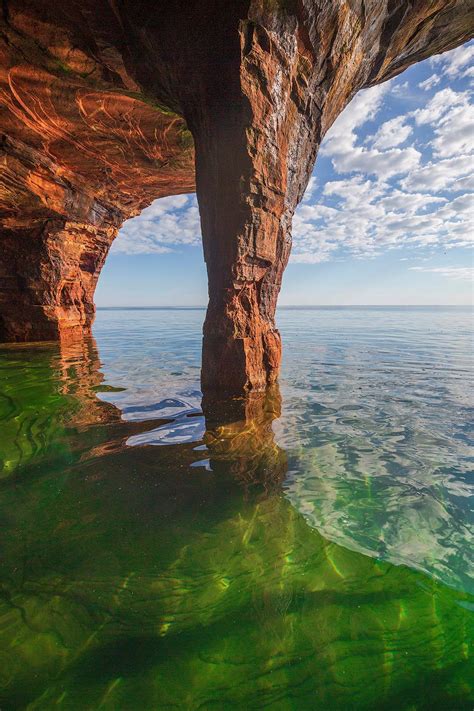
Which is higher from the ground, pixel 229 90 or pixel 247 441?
pixel 229 90

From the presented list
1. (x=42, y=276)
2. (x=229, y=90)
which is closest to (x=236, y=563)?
(x=229, y=90)

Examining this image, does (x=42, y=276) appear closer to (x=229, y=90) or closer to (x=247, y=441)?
(x=229, y=90)

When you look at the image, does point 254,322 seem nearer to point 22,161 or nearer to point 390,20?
point 390,20

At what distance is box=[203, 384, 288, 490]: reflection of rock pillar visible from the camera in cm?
332

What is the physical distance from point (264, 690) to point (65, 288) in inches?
631

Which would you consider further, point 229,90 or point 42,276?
point 42,276

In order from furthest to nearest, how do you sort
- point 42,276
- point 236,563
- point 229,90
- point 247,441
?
1. point 42,276
2. point 229,90
3. point 247,441
4. point 236,563

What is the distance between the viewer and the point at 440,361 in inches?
364

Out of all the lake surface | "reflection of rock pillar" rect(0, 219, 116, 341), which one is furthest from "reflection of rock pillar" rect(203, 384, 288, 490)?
"reflection of rock pillar" rect(0, 219, 116, 341)

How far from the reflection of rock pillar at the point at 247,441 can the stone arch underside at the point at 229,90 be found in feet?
2.13

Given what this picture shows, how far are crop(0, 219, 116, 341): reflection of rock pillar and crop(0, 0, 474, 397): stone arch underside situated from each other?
4.30m

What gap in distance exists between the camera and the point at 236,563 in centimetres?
218

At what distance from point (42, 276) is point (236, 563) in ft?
47.9

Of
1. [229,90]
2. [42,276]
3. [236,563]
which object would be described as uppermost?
[229,90]
